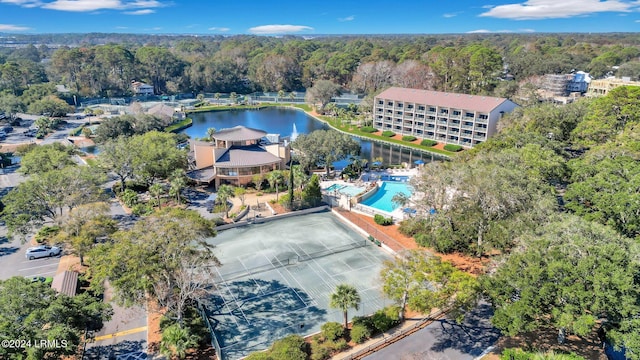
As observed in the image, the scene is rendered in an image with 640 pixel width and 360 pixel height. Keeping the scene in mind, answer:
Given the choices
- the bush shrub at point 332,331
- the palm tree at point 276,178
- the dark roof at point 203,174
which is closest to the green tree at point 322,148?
the palm tree at point 276,178

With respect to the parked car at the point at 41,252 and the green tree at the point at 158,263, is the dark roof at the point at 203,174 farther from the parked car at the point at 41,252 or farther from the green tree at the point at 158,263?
the green tree at the point at 158,263

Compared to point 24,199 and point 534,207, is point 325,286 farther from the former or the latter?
point 24,199

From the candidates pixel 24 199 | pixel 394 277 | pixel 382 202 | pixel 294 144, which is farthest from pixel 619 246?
pixel 24 199

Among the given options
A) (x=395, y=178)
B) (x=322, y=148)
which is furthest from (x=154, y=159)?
(x=395, y=178)

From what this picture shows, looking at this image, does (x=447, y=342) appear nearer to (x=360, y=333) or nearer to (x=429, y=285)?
(x=429, y=285)

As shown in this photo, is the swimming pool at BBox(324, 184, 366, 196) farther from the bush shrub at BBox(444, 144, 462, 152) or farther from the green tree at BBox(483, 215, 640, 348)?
the bush shrub at BBox(444, 144, 462, 152)

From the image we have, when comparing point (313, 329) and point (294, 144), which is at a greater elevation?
point (294, 144)
